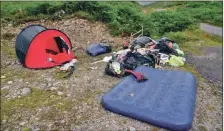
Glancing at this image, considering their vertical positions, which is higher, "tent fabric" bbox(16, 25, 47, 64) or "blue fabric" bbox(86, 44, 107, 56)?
"tent fabric" bbox(16, 25, 47, 64)

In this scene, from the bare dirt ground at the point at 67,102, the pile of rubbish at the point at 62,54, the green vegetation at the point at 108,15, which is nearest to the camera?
the bare dirt ground at the point at 67,102

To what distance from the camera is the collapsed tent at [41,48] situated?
25.4 ft

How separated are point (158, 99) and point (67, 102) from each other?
1778mm

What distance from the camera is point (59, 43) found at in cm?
820

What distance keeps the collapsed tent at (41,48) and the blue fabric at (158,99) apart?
2387 millimetres

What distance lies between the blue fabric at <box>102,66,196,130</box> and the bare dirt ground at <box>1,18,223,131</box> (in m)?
0.17

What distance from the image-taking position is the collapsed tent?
7742 mm

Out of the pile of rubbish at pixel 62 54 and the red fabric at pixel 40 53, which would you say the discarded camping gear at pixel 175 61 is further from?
the red fabric at pixel 40 53

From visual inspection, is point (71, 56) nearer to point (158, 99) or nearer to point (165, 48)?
point (165, 48)

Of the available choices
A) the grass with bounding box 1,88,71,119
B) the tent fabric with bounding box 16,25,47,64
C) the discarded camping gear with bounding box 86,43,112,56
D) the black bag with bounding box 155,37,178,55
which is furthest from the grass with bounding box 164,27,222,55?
the grass with bounding box 1,88,71,119

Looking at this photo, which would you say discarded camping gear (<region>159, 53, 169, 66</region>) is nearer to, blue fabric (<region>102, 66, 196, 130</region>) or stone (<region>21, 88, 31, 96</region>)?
blue fabric (<region>102, 66, 196, 130</region>)

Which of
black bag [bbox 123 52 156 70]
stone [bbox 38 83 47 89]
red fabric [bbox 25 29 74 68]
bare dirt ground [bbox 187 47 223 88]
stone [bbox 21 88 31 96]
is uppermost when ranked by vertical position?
red fabric [bbox 25 29 74 68]

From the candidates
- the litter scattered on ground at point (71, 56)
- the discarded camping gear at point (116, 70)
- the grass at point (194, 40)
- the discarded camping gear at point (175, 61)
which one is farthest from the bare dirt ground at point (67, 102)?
the grass at point (194, 40)

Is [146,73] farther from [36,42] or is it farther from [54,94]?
[36,42]
